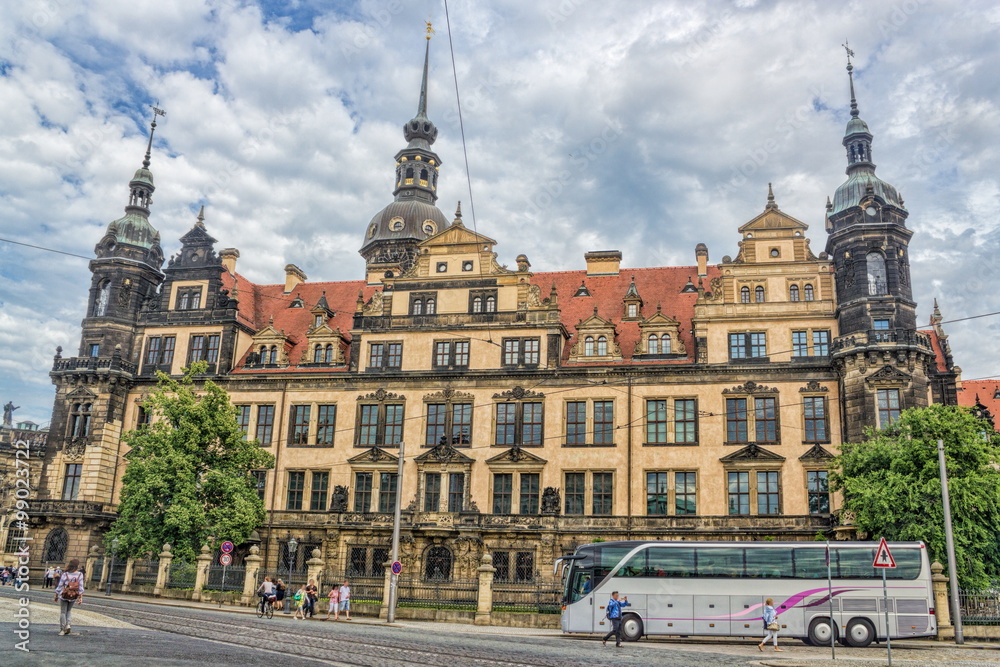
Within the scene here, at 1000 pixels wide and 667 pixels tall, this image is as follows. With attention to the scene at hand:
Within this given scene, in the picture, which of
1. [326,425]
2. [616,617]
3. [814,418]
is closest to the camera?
[616,617]

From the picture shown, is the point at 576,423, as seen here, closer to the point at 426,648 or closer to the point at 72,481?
the point at 426,648

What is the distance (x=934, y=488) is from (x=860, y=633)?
7917mm

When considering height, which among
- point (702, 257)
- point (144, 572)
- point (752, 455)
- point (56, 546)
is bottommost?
point (144, 572)

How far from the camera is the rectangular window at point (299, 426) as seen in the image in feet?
163

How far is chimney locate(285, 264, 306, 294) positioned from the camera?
196 ft

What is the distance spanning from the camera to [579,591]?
3056 centimetres

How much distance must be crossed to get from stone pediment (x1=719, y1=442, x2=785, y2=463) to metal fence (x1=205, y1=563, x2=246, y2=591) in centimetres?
2449

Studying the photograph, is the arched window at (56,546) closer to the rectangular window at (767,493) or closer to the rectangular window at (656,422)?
the rectangular window at (656,422)

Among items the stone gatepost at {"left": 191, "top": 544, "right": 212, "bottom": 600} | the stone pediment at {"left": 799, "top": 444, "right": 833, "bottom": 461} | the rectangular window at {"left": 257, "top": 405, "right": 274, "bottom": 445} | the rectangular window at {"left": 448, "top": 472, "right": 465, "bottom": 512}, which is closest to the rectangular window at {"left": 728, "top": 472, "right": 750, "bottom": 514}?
the stone pediment at {"left": 799, "top": 444, "right": 833, "bottom": 461}

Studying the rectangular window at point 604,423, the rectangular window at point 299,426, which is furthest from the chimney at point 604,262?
the rectangular window at point 299,426

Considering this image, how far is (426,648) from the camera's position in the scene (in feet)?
72.8

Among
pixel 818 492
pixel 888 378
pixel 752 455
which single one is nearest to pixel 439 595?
pixel 752 455

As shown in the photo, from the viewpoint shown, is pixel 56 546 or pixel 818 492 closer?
pixel 818 492

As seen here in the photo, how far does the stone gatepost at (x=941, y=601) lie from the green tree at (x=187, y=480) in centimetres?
2991
